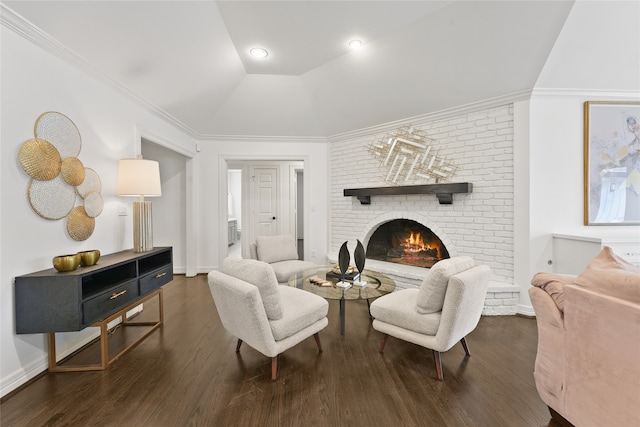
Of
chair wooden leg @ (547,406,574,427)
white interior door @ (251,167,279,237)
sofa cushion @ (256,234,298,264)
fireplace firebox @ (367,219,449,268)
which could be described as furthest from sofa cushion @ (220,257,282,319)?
white interior door @ (251,167,279,237)

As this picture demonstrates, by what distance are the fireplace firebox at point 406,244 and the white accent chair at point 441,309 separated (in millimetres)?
1804

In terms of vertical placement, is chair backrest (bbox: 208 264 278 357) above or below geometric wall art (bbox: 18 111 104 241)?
below

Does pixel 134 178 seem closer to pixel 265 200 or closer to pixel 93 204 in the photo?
pixel 93 204

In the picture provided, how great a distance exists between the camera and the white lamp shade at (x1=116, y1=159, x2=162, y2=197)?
2.54 m

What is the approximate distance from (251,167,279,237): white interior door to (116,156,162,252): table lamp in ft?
11.1

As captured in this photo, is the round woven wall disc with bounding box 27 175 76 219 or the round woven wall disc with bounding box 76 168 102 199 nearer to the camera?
the round woven wall disc with bounding box 27 175 76 219

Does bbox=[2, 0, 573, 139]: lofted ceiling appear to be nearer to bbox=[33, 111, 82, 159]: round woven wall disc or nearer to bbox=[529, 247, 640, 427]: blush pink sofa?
bbox=[33, 111, 82, 159]: round woven wall disc

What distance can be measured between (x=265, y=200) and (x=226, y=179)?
1.52 meters

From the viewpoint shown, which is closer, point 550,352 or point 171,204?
point 550,352

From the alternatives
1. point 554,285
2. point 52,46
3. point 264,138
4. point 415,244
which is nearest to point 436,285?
point 554,285

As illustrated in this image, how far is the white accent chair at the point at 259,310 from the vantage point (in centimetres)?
176

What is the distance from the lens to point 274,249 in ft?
12.7

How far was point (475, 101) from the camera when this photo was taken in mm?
3205

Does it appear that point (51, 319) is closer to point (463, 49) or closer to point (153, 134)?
point (153, 134)
